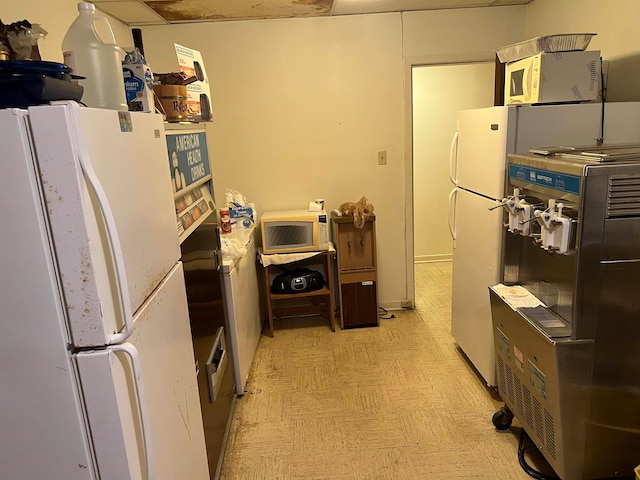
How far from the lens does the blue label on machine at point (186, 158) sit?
5.88 feet

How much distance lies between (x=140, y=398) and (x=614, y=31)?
297 centimetres

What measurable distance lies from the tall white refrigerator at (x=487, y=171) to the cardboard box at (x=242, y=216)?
1445 millimetres

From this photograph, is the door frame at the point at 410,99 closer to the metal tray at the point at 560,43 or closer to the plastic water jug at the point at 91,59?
the metal tray at the point at 560,43

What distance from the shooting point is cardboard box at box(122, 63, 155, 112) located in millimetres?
1485

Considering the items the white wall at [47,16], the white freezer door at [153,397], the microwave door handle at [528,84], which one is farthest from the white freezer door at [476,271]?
the white wall at [47,16]

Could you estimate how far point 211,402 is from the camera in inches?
79.0

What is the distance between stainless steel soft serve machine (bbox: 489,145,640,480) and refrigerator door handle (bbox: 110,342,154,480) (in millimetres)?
1465

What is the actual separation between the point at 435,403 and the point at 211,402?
1.32 meters

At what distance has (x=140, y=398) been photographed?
99cm

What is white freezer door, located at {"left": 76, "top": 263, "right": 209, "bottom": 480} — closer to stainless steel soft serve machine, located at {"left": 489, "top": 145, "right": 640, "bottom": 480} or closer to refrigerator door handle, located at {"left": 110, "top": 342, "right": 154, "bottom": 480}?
refrigerator door handle, located at {"left": 110, "top": 342, "right": 154, "bottom": 480}

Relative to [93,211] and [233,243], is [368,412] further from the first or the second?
[93,211]

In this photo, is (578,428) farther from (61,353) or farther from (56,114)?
(56,114)

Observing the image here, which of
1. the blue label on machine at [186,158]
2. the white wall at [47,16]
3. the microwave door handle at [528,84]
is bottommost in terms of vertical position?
the blue label on machine at [186,158]

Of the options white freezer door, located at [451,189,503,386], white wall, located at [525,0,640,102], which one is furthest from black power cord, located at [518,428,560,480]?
white wall, located at [525,0,640,102]
